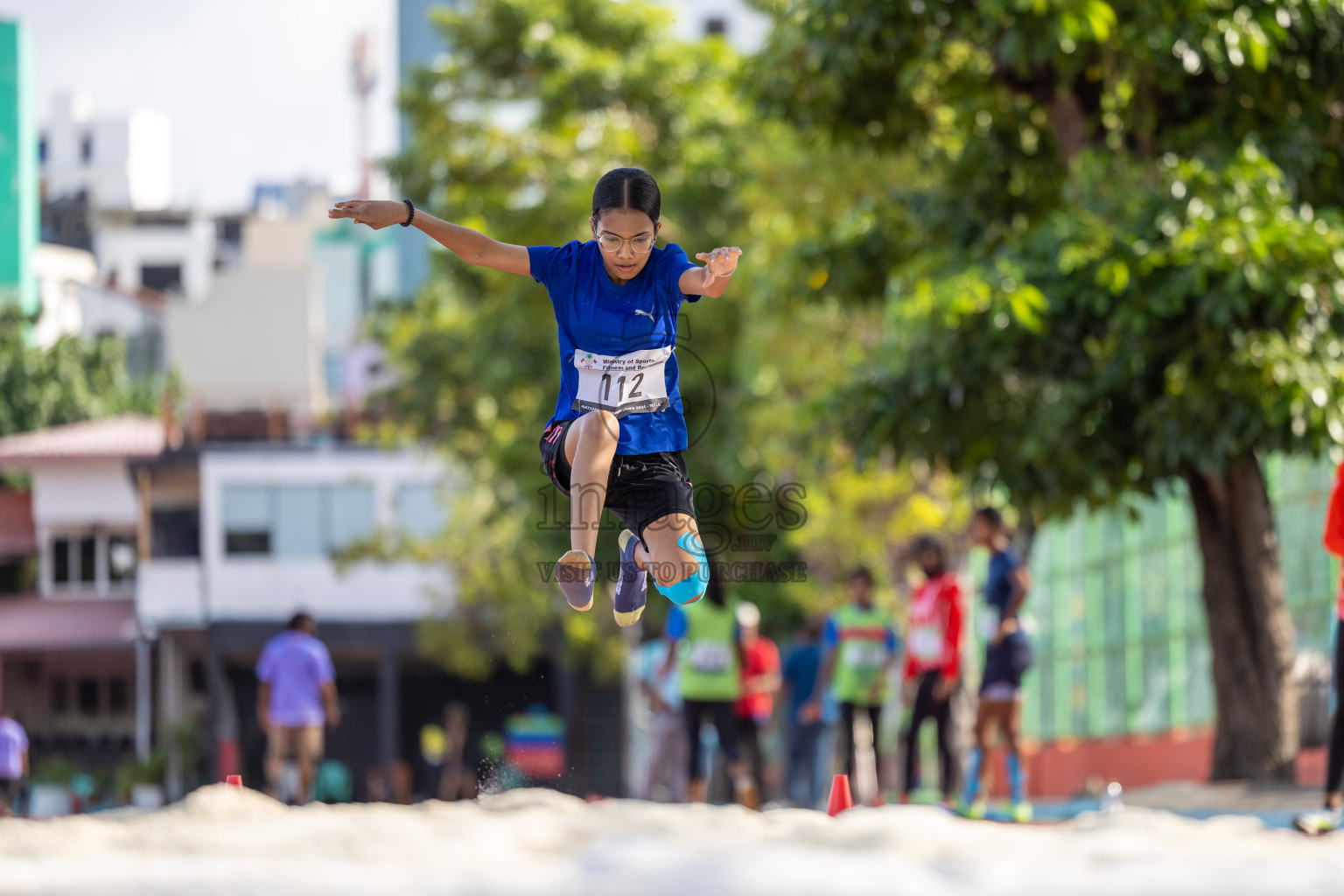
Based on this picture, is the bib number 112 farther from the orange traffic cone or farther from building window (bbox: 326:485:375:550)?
building window (bbox: 326:485:375:550)

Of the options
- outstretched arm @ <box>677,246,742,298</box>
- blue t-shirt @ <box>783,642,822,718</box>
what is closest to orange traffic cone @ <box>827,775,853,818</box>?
outstretched arm @ <box>677,246,742,298</box>

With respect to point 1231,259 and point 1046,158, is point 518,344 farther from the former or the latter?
point 1231,259

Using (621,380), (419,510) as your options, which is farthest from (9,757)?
(419,510)

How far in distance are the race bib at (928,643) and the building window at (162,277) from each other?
157 feet

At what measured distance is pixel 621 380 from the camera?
6398 millimetres

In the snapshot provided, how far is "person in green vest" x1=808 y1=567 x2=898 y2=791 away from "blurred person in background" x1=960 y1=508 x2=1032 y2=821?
1159 millimetres

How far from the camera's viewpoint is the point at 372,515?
4047 cm

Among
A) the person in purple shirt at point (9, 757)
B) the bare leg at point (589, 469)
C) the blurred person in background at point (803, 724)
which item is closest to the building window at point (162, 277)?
the person in purple shirt at point (9, 757)

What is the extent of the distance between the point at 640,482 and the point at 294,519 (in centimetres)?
3430

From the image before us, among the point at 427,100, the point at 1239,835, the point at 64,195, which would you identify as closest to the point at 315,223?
the point at 64,195

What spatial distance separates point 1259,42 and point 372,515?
31.8 meters

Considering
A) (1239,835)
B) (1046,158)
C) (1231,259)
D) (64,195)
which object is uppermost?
(64,195)

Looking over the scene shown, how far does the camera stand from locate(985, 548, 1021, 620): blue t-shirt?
10352mm

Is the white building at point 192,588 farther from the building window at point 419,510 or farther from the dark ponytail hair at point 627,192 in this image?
the dark ponytail hair at point 627,192
